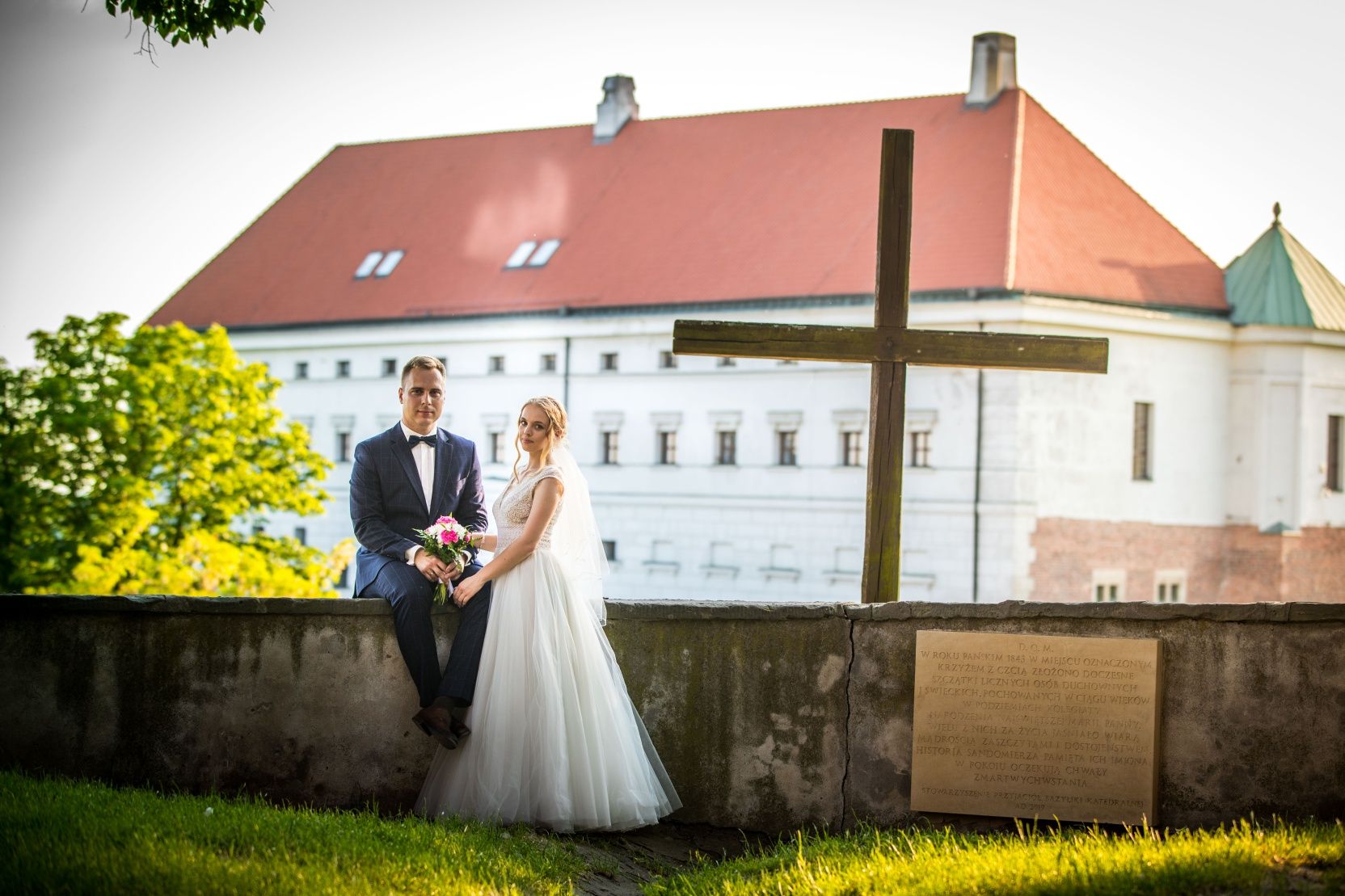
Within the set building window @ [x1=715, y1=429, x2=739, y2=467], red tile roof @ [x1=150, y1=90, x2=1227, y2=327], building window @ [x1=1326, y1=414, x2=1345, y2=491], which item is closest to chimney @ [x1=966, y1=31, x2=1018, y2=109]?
red tile roof @ [x1=150, y1=90, x2=1227, y2=327]

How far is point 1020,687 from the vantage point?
705cm

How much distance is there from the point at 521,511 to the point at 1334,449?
44.1 m

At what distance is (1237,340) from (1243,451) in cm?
320

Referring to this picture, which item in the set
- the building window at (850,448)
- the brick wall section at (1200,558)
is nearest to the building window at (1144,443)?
the brick wall section at (1200,558)

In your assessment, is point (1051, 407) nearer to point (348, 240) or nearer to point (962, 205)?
point (962, 205)

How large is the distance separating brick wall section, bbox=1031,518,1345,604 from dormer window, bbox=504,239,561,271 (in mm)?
18729

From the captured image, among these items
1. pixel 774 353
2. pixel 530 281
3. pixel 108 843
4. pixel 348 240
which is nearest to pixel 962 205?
pixel 530 281

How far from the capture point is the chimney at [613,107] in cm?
5506

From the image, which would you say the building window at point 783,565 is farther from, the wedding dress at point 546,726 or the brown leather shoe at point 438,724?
the brown leather shoe at point 438,724

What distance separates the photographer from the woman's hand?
699 centimetres

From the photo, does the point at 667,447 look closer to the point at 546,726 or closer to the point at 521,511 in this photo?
the point at 521,511

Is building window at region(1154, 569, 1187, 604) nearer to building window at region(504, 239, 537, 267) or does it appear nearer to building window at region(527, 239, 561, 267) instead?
building window at region(527, 239, 561, 267)

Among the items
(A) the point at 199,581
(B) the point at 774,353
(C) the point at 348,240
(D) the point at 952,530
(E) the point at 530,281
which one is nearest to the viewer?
(B) the point at 774,353

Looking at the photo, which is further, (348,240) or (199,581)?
(348,240)
